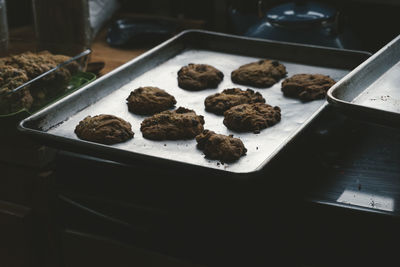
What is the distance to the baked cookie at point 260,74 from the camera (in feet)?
5.05

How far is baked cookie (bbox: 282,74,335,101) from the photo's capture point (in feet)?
4.71

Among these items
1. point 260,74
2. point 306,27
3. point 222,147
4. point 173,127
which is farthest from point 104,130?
point 306,27

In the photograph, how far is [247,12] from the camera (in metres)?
1.93

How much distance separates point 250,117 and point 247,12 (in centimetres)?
72

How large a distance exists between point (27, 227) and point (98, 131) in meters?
0.40

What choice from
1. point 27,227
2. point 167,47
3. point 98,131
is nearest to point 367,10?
point 167,47

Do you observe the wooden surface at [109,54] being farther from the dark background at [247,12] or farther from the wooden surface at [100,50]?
the dark background at [247,12]

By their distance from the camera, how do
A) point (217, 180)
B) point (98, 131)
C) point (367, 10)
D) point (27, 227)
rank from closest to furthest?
1. point (217, 180)
2. point (98, 131)
3. point (27, 227)
4. point (367, 10)

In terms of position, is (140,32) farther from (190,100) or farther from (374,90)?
(374,90)

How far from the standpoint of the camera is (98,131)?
1250 millimetres

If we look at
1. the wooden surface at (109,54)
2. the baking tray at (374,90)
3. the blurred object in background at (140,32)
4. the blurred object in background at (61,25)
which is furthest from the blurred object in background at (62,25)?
the baking tray at (374,90)

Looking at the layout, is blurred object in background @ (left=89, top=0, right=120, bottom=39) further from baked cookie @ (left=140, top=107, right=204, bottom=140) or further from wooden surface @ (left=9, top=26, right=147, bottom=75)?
baked cookie @ (left=140, top=107, right=204, bottom=140)

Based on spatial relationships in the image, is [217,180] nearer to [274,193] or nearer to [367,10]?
[274,193]

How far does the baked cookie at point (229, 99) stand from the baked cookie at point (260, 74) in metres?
0.07
